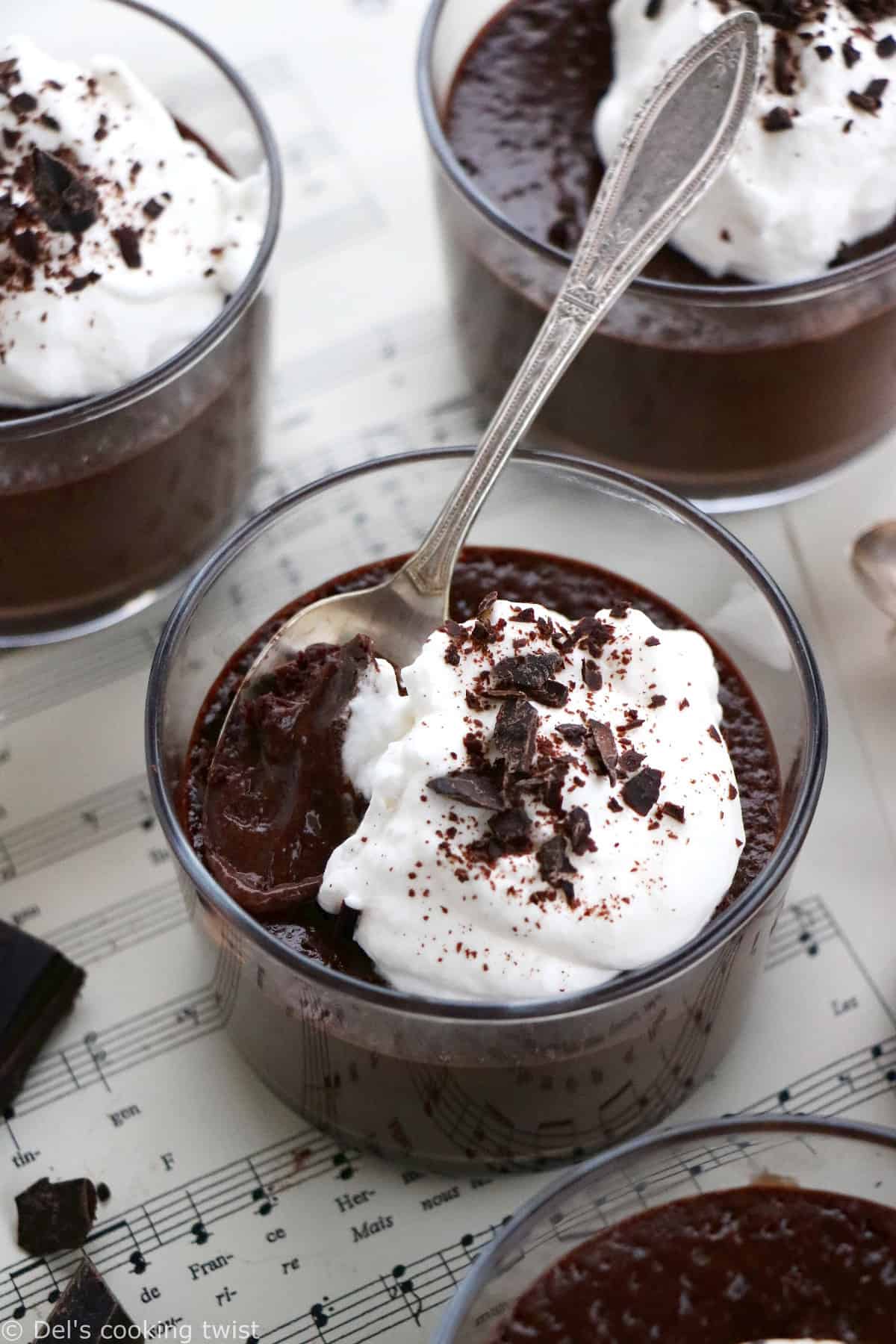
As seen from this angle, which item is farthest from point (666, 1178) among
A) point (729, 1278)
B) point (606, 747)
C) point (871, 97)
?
point (871, 97)

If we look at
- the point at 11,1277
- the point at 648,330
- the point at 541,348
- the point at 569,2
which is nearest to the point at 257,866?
the point at 11,1277

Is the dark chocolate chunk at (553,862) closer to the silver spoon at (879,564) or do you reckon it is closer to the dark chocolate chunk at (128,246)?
the silver spoon at (879,564)

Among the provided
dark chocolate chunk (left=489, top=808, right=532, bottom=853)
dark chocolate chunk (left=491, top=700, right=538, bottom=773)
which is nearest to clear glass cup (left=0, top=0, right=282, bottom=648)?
dark chocolate chunk (left=491, top=700, right=538, bottom=773)

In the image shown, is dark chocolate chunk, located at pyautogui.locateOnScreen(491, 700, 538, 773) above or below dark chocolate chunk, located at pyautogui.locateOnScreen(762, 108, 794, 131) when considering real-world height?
below

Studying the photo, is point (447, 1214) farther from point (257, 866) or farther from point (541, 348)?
point (541, 348)

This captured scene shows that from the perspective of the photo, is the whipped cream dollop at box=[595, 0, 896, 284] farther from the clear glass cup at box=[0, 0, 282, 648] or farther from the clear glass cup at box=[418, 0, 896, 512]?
the clear glass cup at box=[0, 0, 282, 648]

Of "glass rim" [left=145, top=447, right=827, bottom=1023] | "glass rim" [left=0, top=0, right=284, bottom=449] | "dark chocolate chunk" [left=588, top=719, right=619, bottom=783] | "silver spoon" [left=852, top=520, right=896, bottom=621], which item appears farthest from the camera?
"silver spoon" [left=852, top=520, right=896, bottom=621]

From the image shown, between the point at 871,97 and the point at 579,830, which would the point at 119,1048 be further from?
the point at 871,97
